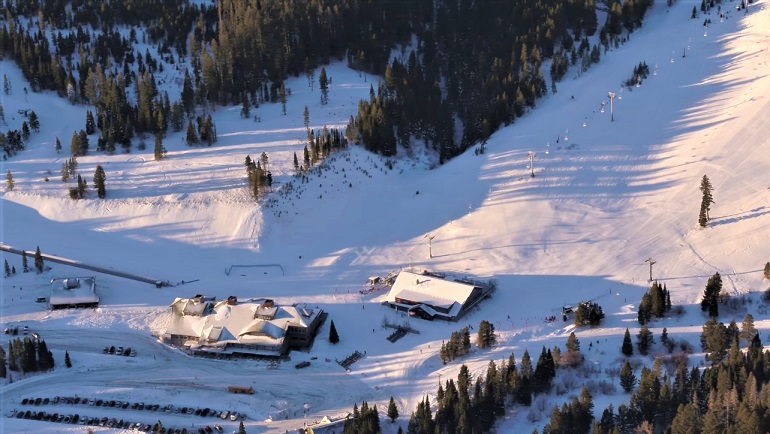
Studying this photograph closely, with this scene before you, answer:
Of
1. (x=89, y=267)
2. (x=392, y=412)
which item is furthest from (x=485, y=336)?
→ (x=89, y=267)

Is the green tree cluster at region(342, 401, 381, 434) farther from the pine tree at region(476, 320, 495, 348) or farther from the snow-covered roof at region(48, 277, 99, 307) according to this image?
the snow-covered roof at region(48, 277, 99, 307)

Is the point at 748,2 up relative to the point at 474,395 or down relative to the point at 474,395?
up

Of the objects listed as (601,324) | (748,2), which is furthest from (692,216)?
(748,2)

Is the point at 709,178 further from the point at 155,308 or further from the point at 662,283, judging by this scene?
the point at 155,308

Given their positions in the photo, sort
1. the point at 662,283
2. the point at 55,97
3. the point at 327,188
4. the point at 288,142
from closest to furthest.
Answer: the point at 662,283 < the point at 327,188 < the point at 288,142 < the point at 55,97

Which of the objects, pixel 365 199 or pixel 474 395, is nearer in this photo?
pixel 474 395

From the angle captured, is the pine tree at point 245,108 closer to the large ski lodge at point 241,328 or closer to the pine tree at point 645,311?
the large ski lodge at point 241,328

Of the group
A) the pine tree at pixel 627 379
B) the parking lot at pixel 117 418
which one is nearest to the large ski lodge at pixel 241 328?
the parking lot at pixel 117 418
